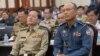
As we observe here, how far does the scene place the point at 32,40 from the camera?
13.6 ft

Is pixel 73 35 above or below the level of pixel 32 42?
above

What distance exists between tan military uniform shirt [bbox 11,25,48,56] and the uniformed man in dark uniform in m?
0.50

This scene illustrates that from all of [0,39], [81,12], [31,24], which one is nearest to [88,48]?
[31,24]

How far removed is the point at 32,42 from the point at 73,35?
0.85 m

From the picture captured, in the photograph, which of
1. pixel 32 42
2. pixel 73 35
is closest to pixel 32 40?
pixel 32 42

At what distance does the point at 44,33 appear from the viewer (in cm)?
408

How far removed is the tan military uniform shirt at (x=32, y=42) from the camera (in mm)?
4039

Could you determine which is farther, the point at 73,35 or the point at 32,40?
the point at 32,40

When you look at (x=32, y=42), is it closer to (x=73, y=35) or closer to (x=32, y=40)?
(x=32, y=40)

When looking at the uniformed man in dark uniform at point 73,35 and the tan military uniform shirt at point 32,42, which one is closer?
the uniformed man in dark uniform at point 73,35

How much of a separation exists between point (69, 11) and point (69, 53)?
50 cm

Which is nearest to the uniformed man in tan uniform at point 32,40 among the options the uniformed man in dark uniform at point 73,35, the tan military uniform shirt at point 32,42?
the tan military uniform shirt at point 32,42

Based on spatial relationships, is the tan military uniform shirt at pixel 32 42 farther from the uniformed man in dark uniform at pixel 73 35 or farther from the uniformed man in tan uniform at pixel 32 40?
the uniformed man in dark uniform at pixel 73 35

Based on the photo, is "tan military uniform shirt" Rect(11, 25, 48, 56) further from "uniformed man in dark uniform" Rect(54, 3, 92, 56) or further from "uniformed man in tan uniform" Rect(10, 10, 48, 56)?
"uniformed man in dark uniform" Rect(54, 3, 92, 56)
